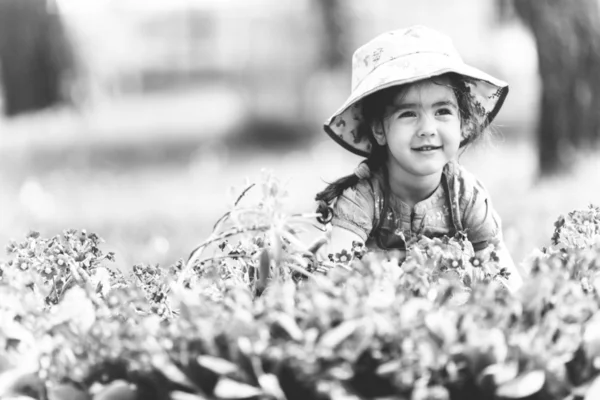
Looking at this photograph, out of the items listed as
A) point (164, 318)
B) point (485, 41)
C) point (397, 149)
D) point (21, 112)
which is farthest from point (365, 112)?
point (21, 112)

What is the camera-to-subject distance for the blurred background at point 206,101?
438 centimetres

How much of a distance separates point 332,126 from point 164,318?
30.1 inches

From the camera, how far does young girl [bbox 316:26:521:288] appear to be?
1.56 meters

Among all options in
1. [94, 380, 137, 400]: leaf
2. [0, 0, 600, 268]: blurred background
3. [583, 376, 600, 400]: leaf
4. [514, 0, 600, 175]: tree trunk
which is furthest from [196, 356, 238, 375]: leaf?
[514, 0, 600, 175]: tree trunk

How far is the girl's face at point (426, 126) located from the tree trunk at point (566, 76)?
11.2 feet

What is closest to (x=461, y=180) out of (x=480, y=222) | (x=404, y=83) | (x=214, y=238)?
(x=480, y=222)

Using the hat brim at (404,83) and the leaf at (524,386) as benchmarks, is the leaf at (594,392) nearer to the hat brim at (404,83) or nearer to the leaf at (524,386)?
the leaf at (524,386)

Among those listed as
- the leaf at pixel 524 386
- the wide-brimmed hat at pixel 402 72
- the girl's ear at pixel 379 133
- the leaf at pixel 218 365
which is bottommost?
the leaf at pixel 524 386

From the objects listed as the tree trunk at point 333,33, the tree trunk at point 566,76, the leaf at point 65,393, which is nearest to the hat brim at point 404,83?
the leaf at point 65,393

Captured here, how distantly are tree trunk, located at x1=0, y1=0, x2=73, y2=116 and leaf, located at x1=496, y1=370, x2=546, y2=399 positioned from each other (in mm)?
4309

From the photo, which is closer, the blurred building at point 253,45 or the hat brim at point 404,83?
the hat brim at point 404,83

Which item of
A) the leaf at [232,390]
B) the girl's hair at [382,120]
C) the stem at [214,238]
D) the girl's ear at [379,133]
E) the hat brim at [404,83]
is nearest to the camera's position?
the leaf at [232,390]

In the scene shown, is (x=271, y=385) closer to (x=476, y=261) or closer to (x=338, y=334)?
(x=338, y=334)

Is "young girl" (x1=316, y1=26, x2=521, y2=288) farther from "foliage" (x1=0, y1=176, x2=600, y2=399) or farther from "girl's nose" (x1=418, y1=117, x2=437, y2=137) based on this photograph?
"foliage" (x1=0, y1=176, x2=600, y2=399)
